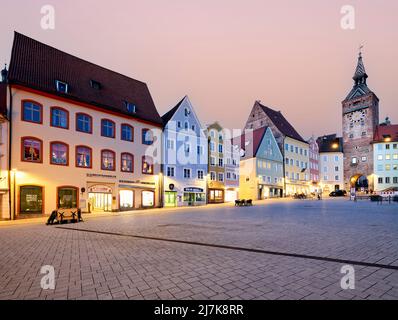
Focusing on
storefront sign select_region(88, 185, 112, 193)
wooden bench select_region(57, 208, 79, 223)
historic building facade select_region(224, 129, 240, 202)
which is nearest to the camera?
wooden bench select_region(57, 208, 79, 223)

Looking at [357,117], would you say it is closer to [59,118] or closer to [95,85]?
[95,85]

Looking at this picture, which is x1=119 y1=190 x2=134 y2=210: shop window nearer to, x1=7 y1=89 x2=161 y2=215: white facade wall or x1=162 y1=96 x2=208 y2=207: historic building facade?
x1=7 y1=89 x2=161 y2=215: white facade wall

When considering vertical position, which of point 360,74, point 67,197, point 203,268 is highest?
point 360,74

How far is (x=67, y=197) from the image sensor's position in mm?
23922

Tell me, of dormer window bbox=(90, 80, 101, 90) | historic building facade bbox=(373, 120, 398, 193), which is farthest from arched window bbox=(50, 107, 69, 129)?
historic building facade bbox=(373, 120, 398, 193)

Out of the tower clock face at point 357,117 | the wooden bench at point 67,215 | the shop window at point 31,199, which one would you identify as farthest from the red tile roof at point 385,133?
the shop window at point 31,199

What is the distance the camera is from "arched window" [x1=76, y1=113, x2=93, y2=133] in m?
25.5

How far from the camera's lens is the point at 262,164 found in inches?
1978

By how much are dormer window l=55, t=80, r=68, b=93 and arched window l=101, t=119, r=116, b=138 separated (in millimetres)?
4525

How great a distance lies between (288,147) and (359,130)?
76.9ft

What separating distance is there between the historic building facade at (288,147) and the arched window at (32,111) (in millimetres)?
45374

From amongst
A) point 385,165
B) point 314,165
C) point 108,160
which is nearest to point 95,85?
point 108,160

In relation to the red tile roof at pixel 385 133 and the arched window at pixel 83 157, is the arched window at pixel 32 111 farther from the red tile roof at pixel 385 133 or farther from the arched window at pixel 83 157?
the red tile roof at pixel 385 133
